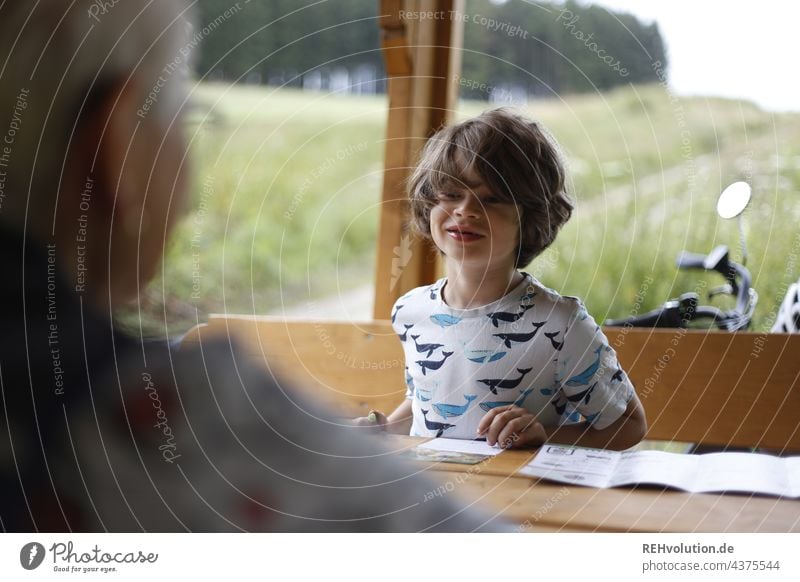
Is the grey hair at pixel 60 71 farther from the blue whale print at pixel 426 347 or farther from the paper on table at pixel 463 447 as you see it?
the blue whale print at pixel 426 347

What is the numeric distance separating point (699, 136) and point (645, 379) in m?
0.28

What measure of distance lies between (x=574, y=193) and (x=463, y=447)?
1.05 feet

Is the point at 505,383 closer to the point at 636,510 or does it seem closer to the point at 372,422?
the point at 372,422

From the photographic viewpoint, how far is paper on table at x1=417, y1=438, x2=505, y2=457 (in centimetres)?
60

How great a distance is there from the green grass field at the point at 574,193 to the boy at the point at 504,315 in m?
0.05

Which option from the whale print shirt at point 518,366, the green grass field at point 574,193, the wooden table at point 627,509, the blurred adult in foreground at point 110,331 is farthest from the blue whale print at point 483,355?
the blurred adult in foreground at point 110,331

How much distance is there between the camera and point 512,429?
0.63 meters

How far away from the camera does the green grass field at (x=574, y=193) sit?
713 millimetres

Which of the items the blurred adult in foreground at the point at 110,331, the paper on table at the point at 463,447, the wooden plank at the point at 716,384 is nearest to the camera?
the blurred adult in foreground at the point at 110,331

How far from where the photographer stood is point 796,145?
85 centimetres

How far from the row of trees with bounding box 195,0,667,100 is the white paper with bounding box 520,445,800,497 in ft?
1.34

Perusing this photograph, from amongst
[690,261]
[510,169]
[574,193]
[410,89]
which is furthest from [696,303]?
[410,89]

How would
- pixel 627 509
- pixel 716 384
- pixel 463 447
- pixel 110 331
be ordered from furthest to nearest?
pixel 716 384 < pixel 463 447 < pixel 627 509 < pixel 110 331
